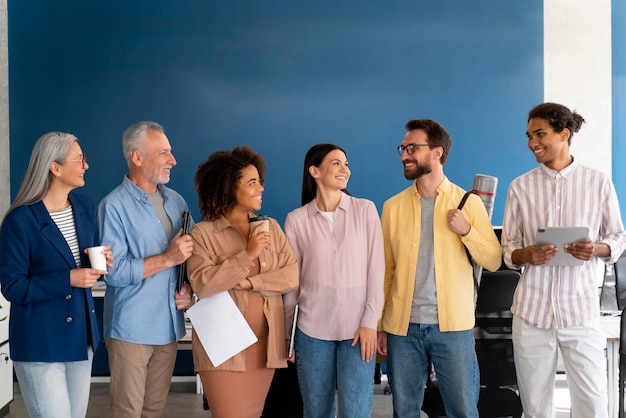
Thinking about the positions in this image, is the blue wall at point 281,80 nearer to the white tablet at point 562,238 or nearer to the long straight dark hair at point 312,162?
the long straight dark hair at point 312,162

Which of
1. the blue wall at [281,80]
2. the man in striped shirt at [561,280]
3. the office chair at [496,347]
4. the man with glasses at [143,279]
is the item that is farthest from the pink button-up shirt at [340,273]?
the blue wall at [281,80]

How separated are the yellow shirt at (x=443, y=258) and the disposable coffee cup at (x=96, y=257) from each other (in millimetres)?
1257

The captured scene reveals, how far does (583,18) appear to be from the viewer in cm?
603

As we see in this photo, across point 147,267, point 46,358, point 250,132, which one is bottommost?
→ point 46,358

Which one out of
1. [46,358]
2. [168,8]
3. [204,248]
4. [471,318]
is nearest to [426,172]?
[471,318]

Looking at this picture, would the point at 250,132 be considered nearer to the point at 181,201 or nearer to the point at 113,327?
the point at 181,201

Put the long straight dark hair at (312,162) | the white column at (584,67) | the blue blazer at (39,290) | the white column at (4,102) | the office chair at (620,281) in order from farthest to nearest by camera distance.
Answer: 1. the white column at (584,67)
2. the white column at (4,102)
3. the office chair at (620,281)
4. the long straight dark hair at (312,162)
5. the blue blazer at (39,290)

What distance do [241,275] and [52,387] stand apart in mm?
861

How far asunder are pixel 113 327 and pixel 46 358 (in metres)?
0.36

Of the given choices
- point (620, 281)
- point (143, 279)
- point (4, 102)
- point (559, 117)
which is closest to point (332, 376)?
point (143, 279)

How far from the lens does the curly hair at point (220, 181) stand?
118 inches

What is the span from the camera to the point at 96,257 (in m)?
2.66

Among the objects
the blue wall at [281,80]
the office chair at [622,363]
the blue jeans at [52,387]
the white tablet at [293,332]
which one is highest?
the blue wall at [281,80]

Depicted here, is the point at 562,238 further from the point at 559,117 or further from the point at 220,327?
the point at 220,327
